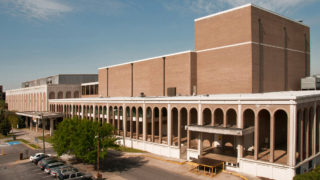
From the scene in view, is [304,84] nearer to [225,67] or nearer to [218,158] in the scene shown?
[225,67]

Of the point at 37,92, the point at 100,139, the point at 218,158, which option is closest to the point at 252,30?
the point at 218,158

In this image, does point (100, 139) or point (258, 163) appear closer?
point (258, 163)

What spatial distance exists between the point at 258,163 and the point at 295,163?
391 centimetres

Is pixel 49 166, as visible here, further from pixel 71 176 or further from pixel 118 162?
pixel 118 162

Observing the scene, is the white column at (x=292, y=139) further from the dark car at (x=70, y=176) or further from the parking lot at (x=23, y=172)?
A: the parking lot at (x=23, y=172)

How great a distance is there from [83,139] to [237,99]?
20.4 m

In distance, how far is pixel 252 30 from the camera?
1499 inches

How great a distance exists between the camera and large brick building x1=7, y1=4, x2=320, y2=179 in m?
30.0

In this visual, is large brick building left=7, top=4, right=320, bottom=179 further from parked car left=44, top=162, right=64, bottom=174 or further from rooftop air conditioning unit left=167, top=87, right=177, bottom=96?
parked car left=44, top=162, right=64, bottom=174

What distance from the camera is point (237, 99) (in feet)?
103

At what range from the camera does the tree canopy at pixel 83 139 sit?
31688 mm

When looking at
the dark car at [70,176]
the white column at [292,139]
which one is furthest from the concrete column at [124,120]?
the white column at [292,139]

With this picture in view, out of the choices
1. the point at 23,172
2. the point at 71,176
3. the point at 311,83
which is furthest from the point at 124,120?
the point at 311,83

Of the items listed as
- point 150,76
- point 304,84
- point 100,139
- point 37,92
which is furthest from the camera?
point 37,92
